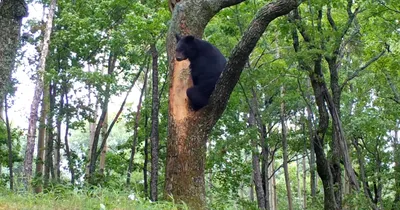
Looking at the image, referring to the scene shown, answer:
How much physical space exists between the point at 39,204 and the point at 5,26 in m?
2.31

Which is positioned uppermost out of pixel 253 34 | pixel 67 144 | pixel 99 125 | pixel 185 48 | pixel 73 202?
pixel 99 125

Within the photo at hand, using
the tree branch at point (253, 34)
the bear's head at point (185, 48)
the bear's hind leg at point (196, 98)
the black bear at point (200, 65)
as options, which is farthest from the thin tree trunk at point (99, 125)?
the tree branch at point (253, 34)

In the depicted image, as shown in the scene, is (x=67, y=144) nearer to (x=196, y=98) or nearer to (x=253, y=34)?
(x=196, y=98)

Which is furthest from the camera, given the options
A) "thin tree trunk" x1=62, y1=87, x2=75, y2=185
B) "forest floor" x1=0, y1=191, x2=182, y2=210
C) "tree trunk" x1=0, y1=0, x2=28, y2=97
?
"thin tree trunk" x1=62, y1=87, x2=75, y2=185

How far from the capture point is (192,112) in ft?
20.2

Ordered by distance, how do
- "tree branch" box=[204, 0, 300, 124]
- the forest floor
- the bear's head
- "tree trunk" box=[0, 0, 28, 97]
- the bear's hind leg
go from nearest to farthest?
the forest floor
"tree trunk" box=[0, 0, 28, 97]
"tree branch" box=[204, 0, 300, 124]
the bear's hind leg
the bear's head

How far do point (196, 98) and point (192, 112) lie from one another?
0.22 meters

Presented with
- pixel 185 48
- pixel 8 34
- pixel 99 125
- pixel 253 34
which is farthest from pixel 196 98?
pixel 99 125

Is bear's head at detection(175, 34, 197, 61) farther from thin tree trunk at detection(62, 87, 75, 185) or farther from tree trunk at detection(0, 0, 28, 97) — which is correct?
thin tree trunk at detection(62, 87, 75, 185)

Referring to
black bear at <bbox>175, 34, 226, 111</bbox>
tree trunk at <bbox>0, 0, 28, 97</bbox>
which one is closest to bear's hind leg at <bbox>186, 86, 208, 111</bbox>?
black bear at <bbox>175, 34, 226, 111</bbox>

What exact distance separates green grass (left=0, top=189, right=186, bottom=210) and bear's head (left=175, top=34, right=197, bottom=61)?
2272 mm

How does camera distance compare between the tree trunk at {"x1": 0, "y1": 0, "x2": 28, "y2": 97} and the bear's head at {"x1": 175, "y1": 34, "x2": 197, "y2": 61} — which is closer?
the tree trunk at {"x1": 0, "y1": 0, "x2": 28, "y2": 97}

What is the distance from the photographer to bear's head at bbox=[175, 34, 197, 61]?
20.7 feet

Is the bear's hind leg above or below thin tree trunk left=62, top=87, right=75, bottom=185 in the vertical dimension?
below
